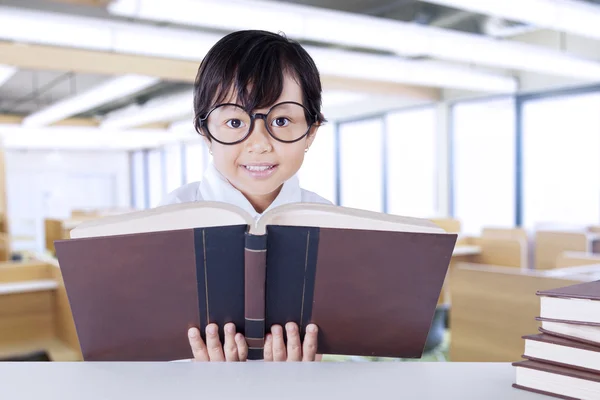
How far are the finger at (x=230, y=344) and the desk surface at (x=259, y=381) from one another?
0.12 m

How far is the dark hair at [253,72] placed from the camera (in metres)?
1.10

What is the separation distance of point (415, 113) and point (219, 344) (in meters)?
7.73

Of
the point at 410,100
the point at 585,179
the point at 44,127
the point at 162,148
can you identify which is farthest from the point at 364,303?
the point at 162,148

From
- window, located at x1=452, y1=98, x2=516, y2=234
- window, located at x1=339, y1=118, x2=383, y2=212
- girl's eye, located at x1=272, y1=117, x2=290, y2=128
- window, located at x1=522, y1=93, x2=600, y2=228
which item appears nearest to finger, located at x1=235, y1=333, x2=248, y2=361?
girl's eye, located at x1=272, y1=117, x2=290, y2=128

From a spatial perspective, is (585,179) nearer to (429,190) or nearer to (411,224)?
(429,190)

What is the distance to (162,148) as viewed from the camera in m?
15.3

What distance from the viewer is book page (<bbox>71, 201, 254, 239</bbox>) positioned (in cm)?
88

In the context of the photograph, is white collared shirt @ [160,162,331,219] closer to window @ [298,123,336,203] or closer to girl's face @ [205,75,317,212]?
girl's face @ [205,75,317,212]

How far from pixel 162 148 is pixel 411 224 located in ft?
49.4

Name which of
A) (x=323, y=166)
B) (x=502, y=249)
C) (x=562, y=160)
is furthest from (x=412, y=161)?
(x=502, y=249)

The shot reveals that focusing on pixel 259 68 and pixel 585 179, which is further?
pixel 585 179

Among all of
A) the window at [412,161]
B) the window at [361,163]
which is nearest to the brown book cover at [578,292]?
the window at [412,161]

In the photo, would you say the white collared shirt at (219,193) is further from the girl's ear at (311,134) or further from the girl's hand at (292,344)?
the girl's hand at (292,344)

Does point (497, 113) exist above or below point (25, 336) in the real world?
above
